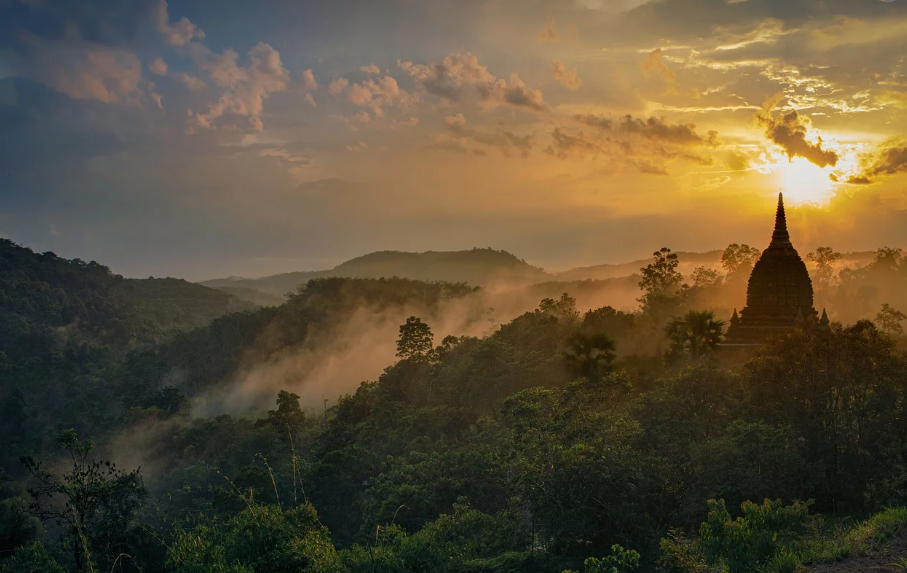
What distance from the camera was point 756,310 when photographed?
1791 inches

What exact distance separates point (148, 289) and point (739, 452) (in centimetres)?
15929

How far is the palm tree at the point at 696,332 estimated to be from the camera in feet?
140

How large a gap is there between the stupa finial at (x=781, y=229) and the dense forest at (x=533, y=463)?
26.0ft

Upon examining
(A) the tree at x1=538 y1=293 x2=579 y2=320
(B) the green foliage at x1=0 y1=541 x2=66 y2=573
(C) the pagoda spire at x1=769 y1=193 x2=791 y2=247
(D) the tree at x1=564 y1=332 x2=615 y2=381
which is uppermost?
(C) the pagoda spire at x1=769 y1=193 x2=791 y2=247

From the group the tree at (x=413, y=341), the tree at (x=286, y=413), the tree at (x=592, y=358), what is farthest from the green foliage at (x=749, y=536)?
the tree at (x=413, y=341)

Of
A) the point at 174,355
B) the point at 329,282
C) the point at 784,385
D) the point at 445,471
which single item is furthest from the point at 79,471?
the point at 329,282

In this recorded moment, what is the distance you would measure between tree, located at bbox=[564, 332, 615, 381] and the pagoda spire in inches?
551

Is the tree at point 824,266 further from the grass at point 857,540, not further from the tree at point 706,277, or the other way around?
the grass at point 857,540

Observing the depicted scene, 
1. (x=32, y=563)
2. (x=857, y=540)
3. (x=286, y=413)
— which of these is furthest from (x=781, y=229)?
(x=32, y=563)

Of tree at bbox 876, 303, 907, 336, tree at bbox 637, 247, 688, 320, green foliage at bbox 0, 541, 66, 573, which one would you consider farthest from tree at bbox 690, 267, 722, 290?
green foliage at bbox 0, 541, 66, 573

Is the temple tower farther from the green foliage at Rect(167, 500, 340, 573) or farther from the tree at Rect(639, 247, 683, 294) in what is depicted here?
the green foliage at Rect(167, 500, 340, 573)

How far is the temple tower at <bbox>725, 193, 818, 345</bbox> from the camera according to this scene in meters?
44.4

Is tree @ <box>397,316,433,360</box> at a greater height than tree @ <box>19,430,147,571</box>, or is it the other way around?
tree @ <box>397,316,433,360</box>

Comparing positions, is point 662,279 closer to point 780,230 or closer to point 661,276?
point 661,276
